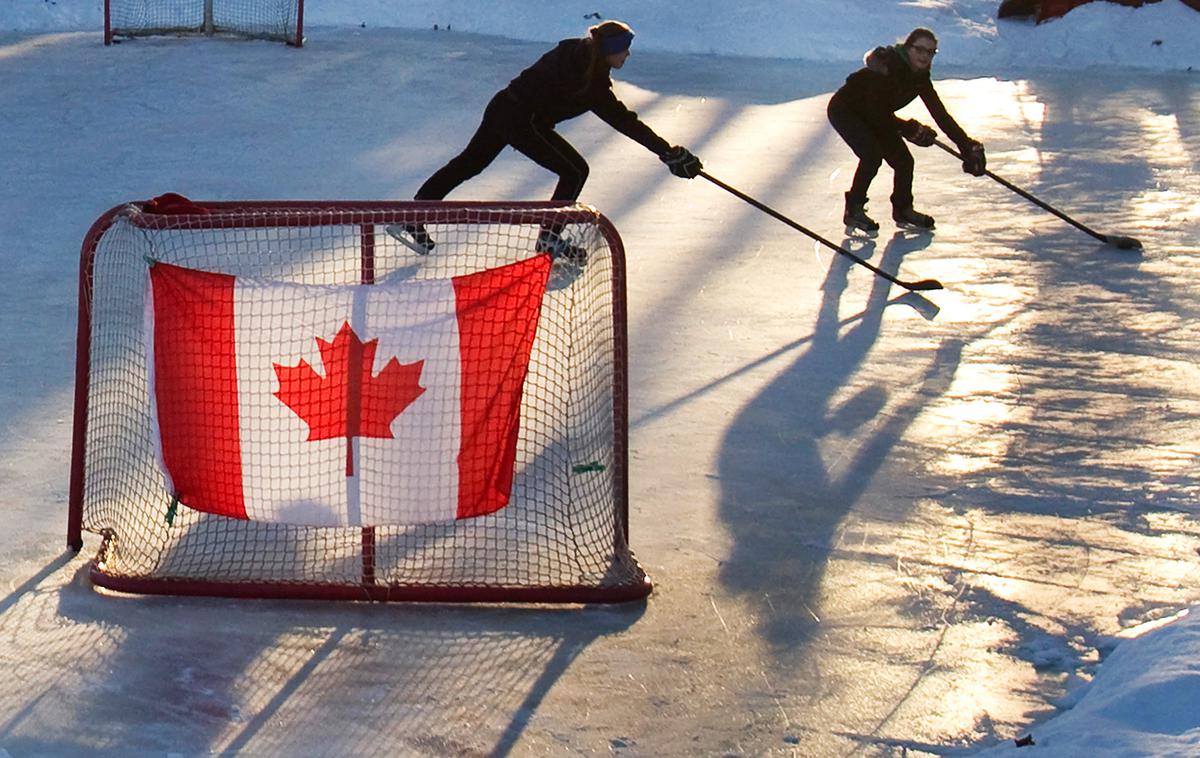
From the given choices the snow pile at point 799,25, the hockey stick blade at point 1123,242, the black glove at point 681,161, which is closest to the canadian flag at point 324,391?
the black glove at point 681,161

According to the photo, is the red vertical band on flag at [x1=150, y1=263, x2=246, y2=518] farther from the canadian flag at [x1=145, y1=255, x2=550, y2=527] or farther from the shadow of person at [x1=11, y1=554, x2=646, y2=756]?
the shadow of person at [x1=11, y1=554, x2=646, y2=756]

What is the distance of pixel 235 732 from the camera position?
3170mm

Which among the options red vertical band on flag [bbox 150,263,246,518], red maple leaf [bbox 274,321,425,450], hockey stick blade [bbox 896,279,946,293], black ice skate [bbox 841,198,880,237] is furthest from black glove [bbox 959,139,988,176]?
red vertical band on flag [bbox 150,263,246,518]

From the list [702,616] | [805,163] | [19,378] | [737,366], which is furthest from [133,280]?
[805,163]

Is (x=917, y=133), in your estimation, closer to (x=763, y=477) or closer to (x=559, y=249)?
(x=763, y=477)

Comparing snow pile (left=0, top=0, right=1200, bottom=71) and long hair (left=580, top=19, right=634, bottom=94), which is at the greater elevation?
long hair (left=580, top=19, right=634, bottom=94)

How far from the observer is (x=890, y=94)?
7672 mm

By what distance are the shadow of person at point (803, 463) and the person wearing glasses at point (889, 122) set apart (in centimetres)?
147

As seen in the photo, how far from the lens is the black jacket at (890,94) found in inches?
293

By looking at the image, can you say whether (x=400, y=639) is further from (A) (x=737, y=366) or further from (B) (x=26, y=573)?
(A) (x=737, y=366)

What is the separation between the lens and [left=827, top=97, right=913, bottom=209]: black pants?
7.77 m

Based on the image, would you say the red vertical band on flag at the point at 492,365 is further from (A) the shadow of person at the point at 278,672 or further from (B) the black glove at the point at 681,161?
(B) the black glove at the point at 681,161

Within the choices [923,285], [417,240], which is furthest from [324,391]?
[923,285]

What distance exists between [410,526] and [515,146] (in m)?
3.04
